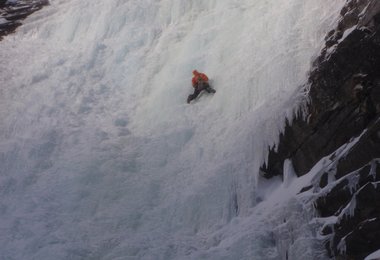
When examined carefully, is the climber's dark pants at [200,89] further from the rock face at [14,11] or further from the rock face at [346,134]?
the rock face at [14,11]

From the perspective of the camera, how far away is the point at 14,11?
15.0 meters

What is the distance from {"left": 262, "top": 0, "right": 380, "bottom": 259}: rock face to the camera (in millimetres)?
5992

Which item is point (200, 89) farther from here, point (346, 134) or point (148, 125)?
point (346, 134)

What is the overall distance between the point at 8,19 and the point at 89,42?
3387 millimetres

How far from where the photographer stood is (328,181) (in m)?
6.72

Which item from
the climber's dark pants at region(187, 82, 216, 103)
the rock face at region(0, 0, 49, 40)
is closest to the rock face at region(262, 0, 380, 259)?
the climber's dark pants at region(187, 82, 216, 103)

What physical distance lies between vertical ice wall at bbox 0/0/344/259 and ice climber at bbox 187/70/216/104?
0.18m

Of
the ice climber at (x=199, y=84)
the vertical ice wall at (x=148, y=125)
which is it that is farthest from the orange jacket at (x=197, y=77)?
the vertical ice wall at (x=148, y=125)

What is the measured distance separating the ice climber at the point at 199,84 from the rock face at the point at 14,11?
6.50 meters

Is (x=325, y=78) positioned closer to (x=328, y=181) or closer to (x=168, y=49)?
(x=328, y=181)

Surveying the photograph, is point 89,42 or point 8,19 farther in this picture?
point 8,19

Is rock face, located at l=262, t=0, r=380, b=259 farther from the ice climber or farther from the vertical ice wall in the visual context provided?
the ice climber

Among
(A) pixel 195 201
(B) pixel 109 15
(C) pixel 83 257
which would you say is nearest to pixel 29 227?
(C) pixel 83 257

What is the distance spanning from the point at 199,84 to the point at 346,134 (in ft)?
13.3
